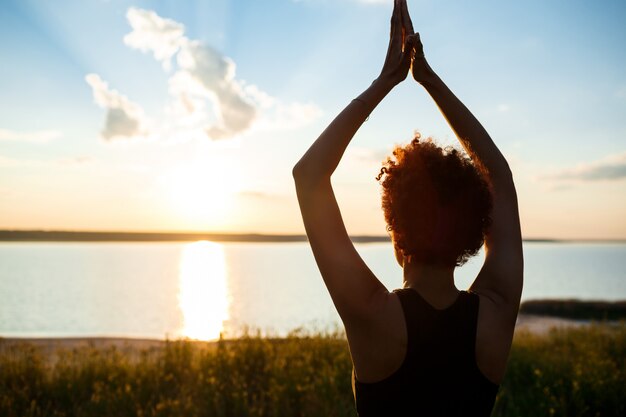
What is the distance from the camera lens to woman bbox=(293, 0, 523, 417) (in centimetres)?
168

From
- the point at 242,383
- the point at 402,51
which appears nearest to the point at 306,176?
the point at 402,51

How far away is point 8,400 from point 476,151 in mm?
6534

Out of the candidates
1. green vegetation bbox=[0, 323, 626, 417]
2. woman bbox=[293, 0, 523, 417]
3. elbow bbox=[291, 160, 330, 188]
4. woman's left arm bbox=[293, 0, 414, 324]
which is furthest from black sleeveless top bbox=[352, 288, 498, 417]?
green vegetation bbox=[0, 323, 626, 417]

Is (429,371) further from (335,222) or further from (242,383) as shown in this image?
(242,383)

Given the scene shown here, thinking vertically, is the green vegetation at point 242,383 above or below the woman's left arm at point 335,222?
below

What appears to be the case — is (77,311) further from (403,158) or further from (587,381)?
(403,158)

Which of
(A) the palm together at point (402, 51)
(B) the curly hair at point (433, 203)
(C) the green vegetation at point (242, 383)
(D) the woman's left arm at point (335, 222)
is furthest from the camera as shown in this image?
(C) the green vegetation at point (242, 383)

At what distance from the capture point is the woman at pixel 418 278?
5.50 feet

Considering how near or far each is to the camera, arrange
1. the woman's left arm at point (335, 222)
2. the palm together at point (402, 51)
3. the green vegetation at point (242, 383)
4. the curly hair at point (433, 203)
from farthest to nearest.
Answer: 1. the green vegetation at point (242, 383)
2. the palm together at point (402, 51)
3. the curly hair at point (433, 203)
4. the woman's left arm at point (335, 222)

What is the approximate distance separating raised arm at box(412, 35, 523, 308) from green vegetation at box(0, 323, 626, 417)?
4.58m

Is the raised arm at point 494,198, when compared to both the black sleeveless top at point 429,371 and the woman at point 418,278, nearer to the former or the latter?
the woman at point 418,278

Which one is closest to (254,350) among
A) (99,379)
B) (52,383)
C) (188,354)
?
(188,354)

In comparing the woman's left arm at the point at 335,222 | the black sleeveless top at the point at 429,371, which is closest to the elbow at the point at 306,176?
the woman's left arm at the point at 335,222

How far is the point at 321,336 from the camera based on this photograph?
33.1 ft
